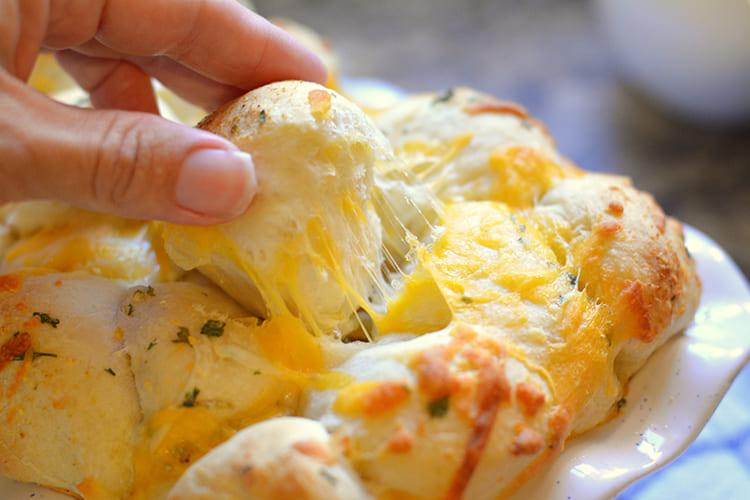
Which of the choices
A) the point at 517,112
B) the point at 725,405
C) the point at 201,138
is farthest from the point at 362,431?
the point at 725,405

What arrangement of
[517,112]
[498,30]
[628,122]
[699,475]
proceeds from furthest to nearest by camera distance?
1. [498,30]
2. [628,122]
3. [517,112]
4. [699,475]

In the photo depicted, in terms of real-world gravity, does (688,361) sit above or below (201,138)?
below

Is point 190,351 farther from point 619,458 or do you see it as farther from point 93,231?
point 619,458

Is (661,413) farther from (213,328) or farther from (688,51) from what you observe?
(688,51)

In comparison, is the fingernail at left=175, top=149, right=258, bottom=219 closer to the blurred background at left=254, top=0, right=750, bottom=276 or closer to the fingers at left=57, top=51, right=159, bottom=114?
the fingers at left=57, top=51, right=159, bottom=114


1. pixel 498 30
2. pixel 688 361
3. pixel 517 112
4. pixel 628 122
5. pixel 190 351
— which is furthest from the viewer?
pixel 498 30

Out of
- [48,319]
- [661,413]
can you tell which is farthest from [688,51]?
[48,319]
